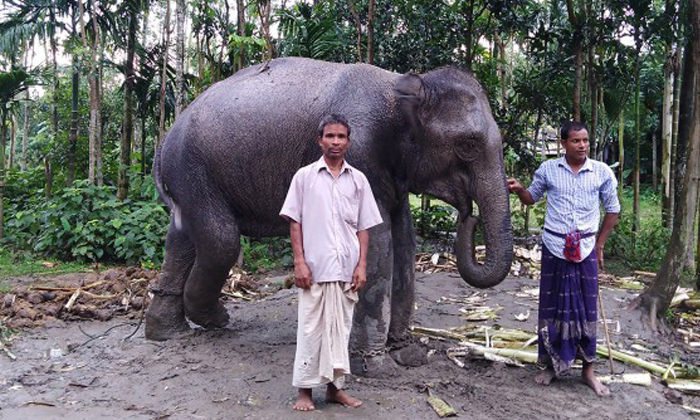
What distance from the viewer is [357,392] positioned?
12.7 ft

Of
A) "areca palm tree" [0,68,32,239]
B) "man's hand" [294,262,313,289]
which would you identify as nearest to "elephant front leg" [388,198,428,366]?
"man's hand" [294,262,313,289]

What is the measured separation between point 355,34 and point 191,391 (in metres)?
7.75

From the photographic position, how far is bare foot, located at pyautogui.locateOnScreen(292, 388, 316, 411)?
3.52 m

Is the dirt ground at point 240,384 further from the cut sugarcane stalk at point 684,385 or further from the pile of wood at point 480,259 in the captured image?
the pile of wood at point 480,259

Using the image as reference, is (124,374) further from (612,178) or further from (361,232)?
(612,178)

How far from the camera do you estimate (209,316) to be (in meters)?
5.32

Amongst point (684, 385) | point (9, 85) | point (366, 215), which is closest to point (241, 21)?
point (9, 85)

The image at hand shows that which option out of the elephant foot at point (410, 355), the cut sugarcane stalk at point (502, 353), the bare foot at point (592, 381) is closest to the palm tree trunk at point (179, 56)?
the elephant foot at point (410, 355)

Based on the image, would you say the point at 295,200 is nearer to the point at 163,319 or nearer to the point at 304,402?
the point at 304,402

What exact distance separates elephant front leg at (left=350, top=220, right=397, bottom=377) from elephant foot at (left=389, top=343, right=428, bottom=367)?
1.16 feet

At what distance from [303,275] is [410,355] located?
1518 millimetres

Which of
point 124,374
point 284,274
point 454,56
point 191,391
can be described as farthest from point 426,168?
point 454,56

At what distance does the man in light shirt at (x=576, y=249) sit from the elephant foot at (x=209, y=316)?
2.76 metres

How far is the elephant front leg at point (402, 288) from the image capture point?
4.67 meters
